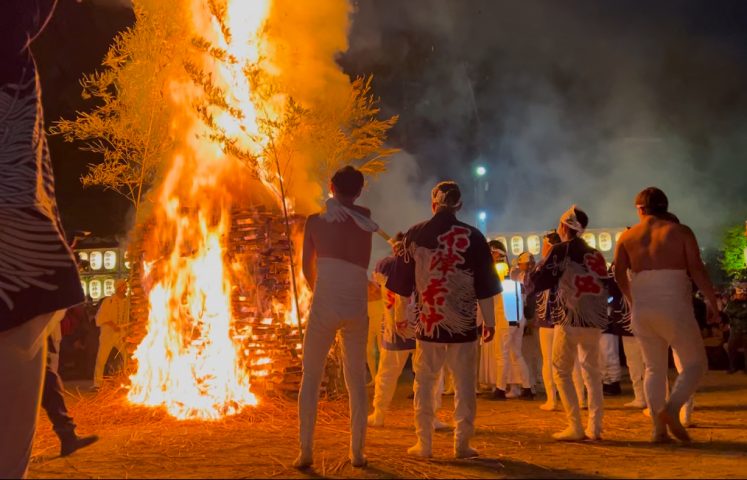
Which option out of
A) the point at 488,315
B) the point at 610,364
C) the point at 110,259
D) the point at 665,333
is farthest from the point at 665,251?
the point at 110,259

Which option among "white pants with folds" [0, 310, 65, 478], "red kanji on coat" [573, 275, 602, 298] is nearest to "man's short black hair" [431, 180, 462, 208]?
"red kanji on coat" [573, 275, 602, 298]

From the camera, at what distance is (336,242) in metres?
5.23

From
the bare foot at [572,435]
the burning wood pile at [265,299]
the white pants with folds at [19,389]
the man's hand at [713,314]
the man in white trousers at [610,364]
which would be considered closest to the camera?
the white pants with folds at [19,389]

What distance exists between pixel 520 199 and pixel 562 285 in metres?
44.2

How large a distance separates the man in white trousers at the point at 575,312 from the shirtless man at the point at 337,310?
87.2 inches

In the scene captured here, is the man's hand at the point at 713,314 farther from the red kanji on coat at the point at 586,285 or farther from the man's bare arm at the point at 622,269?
the red kanji on coat at the point at 586,285

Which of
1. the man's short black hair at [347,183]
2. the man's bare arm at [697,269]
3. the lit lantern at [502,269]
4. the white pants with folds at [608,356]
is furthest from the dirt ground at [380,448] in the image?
the lit lantern at [502,269]

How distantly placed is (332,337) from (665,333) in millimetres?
2963

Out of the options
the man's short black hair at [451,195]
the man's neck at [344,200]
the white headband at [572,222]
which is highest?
the man's short black hair at [451,195]

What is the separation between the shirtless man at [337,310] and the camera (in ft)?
16.8

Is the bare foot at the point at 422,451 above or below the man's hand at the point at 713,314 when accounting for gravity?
below

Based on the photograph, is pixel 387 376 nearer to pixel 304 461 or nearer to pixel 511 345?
pixel 304 461

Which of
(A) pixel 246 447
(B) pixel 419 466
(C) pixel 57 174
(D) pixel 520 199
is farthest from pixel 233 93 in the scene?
(D) pixel 520 199

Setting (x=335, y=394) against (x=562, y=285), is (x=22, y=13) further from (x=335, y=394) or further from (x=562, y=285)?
(x=335, y=394)
